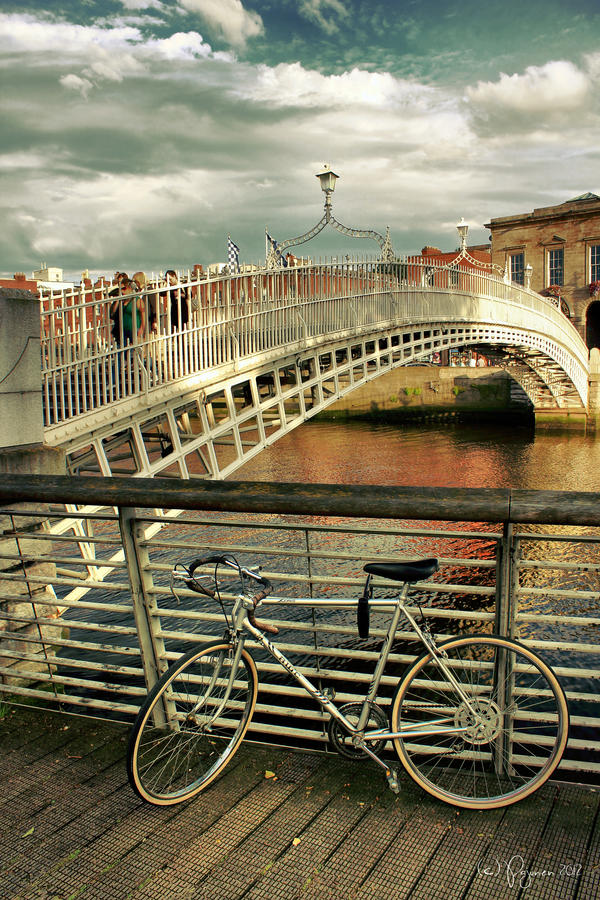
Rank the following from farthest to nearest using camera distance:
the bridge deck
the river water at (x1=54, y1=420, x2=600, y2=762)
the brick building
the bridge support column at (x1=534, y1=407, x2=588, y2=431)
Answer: the brick building
the bridge support column at (x1=534, y1=407, x2=588, y2=431)
the river water at (x1=54, y1=420, x2=600, y2=762)
the bridge deck

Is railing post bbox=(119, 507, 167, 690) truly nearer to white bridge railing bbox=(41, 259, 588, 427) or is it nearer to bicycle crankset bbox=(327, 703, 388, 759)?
bicycle crankset bbox=(327, 703, 388, 759)

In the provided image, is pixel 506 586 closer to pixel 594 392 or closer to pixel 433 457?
pixel 433 457

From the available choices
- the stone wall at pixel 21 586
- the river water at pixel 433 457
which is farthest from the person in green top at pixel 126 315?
the river water at pixel 433 457

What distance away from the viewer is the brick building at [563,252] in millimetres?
40562

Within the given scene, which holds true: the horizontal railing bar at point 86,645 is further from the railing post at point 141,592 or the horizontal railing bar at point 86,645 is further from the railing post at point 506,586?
the railing post at point 506,586

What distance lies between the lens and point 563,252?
41.7 metres

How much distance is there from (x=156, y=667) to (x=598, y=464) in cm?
2087

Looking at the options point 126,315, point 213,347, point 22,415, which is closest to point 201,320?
A: point 213,347

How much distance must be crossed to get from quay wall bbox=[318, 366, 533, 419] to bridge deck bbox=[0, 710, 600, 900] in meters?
31.3

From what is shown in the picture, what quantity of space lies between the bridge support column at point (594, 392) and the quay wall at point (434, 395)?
2.91 metres

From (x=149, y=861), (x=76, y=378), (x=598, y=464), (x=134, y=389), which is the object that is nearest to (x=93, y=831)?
(x=149, y=861)

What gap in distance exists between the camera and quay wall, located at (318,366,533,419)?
110 feet

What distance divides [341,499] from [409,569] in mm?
323

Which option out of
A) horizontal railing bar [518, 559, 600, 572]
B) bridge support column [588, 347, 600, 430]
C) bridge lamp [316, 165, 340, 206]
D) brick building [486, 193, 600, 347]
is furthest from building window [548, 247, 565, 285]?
horizontal railing bar [518, 559, 600, 572]
